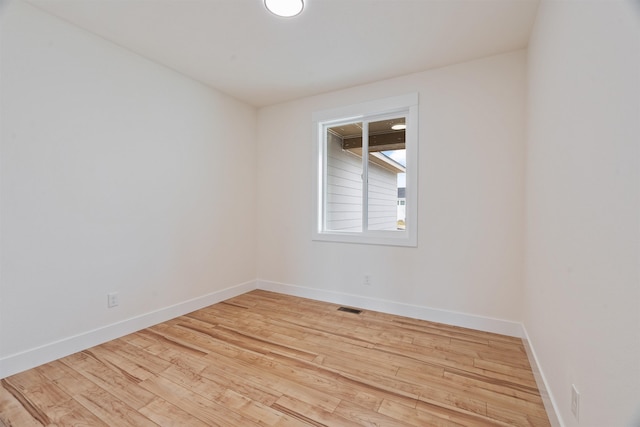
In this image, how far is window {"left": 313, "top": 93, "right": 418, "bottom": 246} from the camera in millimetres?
2953

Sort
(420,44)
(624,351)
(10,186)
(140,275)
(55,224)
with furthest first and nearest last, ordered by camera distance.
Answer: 1. (140,275)
2. (420,44)
3. (55,224)
4. (10,186)
5. (624,351)

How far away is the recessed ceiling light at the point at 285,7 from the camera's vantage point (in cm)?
191

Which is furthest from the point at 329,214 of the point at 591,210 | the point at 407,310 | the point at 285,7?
the point at 591,210

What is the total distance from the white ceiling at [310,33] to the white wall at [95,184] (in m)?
0.33

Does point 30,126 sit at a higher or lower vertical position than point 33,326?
higher

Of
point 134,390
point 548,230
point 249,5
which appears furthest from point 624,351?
point 249,5

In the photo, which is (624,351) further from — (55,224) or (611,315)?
(55,224)

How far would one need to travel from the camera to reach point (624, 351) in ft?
2.64

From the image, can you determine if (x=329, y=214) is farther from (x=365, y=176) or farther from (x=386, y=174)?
(x=386, y=174)

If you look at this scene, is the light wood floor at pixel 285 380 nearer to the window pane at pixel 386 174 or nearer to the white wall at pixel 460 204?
the white wall at pixel 460 204

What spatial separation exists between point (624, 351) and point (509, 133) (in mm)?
2179

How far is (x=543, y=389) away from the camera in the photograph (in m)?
1.64

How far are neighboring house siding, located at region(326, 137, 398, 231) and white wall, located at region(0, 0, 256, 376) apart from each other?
144 centimetres

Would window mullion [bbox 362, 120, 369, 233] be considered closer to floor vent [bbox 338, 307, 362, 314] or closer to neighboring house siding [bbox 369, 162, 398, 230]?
neighboring house siding [bbox 369, 162, 398, 230]
